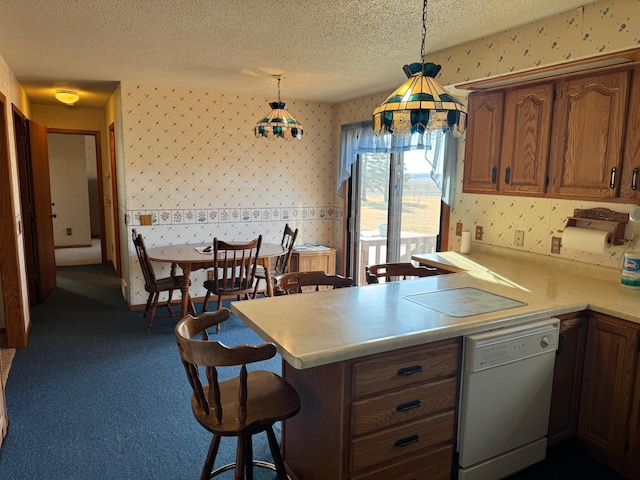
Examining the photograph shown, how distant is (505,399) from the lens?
6.70 ft

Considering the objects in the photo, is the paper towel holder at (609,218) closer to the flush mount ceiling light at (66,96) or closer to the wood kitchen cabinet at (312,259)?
the wood kitchen cabinet at (312,259)

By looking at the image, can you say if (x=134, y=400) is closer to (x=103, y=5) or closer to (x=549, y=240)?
(x=103, y=5)

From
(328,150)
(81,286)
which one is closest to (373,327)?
(328,150)

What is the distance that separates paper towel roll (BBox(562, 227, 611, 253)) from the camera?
2.52 metres

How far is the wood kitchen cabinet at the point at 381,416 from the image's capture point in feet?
5.59

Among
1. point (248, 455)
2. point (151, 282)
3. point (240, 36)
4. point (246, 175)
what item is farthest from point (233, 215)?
point (248, 455)

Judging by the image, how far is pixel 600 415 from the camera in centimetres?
225

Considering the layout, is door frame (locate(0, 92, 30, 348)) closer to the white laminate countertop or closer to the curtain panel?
the white laminate countertop

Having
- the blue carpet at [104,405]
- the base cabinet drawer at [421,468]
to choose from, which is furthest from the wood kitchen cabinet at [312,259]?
the base cabinet drawer at [421,468]

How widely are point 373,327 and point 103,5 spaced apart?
224 centimetres

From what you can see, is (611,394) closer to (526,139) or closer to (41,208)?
(526,139)

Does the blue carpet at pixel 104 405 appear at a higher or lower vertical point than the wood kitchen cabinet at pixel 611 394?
lower

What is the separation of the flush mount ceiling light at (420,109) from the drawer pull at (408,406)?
112cm

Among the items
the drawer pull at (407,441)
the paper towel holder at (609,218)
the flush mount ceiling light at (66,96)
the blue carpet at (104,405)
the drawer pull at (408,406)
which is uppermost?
the flush mount ceiling light at (66,96)
